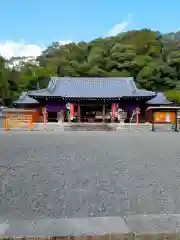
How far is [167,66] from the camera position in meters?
43.0

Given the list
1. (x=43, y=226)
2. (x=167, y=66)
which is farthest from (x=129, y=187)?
(x=167, y=66)

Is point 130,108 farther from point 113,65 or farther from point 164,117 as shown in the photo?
point 113,65

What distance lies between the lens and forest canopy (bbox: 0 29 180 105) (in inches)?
1603

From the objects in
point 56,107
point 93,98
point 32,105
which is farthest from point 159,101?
point 32,105

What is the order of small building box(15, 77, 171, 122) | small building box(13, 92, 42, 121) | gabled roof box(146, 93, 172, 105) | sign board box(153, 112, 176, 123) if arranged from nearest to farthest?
1. sign board box(153, 112, 176, 123)
2. small building box(15, 77, 171, 122)
3. small building box(13, 92, 42, 121)
4. gabled roof box(146, 93, 172, 105)

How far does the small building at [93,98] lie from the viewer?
2264 cm

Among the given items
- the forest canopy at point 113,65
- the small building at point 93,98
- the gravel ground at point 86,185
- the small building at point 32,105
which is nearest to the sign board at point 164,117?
the small building at point 93,98

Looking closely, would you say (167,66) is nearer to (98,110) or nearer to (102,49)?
(102,49)

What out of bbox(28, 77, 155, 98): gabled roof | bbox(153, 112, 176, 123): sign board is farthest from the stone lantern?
bbox(153, 112, 176, 123): sign board

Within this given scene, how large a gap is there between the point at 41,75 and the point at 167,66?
717 inches

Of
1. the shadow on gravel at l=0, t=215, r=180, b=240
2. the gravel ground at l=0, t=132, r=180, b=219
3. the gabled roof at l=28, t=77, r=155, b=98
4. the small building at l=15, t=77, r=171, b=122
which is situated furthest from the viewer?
the gabled roof at l=28, t=77, r=155, b=98

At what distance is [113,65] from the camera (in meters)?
45.1

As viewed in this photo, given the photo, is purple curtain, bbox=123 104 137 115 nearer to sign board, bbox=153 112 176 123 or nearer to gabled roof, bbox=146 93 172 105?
gabled roof, bbox=146 93 172 105

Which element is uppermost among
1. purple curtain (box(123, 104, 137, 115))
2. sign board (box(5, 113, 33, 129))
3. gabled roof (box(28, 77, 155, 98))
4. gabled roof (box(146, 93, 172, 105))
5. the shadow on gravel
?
gabled roof (box(28, 77, 155, 98))
